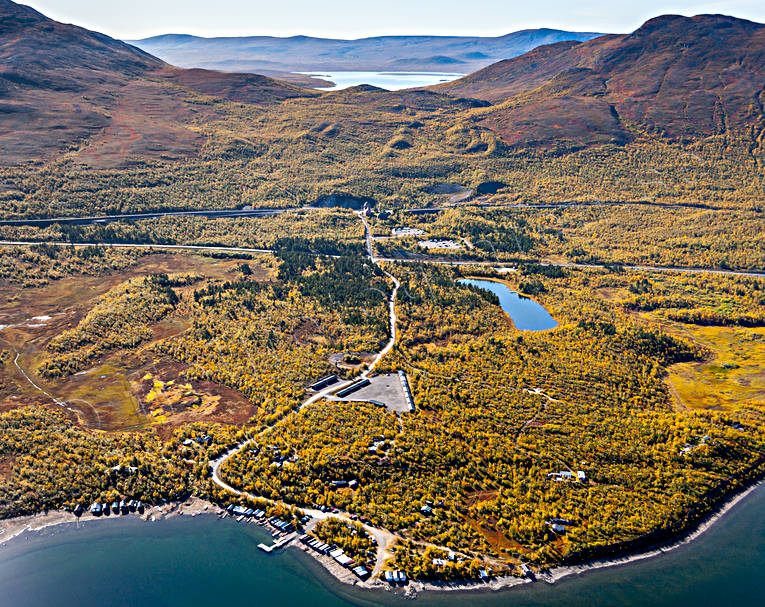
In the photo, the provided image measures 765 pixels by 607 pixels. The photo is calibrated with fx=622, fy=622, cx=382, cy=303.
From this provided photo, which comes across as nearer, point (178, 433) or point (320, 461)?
point (320, 461)

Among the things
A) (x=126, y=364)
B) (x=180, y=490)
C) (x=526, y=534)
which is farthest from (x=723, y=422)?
(x=126, y=364)

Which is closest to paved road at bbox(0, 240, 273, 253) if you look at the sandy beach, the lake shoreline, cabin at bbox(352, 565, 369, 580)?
the sandy beach

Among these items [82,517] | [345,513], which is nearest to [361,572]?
[345,513]

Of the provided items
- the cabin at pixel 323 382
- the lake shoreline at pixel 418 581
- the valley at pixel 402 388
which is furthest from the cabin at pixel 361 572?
the cabin at pixel 323 382

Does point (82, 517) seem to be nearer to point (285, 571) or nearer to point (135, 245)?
point (285, 571)

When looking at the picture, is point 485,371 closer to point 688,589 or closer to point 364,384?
point 364,384
